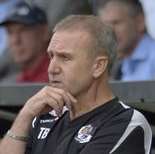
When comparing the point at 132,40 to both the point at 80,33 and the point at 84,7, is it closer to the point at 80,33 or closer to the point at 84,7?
the point at 84,7

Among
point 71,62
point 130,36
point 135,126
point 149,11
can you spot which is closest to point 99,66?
point 71,62

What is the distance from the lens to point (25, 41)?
17.8ft

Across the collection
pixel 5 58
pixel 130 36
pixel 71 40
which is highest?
pixel 71 40

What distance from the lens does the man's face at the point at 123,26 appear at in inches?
197

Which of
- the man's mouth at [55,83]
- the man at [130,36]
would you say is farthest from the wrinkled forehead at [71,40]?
the man at [130,36]

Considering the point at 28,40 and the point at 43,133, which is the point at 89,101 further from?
the point at 28,40

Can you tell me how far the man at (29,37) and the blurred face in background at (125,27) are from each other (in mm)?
572

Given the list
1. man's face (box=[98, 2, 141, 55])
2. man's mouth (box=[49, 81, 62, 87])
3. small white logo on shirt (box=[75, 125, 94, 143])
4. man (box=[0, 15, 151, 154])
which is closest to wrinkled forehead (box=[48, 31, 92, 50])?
man (box=[0, 15, 151, 154])

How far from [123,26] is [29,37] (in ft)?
2.63

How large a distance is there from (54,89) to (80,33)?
27 cm

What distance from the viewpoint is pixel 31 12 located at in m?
5.39

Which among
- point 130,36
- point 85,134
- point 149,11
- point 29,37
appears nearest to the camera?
point 85,134

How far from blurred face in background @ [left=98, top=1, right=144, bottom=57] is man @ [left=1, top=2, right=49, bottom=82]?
1.88 feet

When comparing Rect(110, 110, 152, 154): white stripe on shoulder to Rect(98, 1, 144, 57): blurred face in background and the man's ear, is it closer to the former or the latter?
the man's ear
